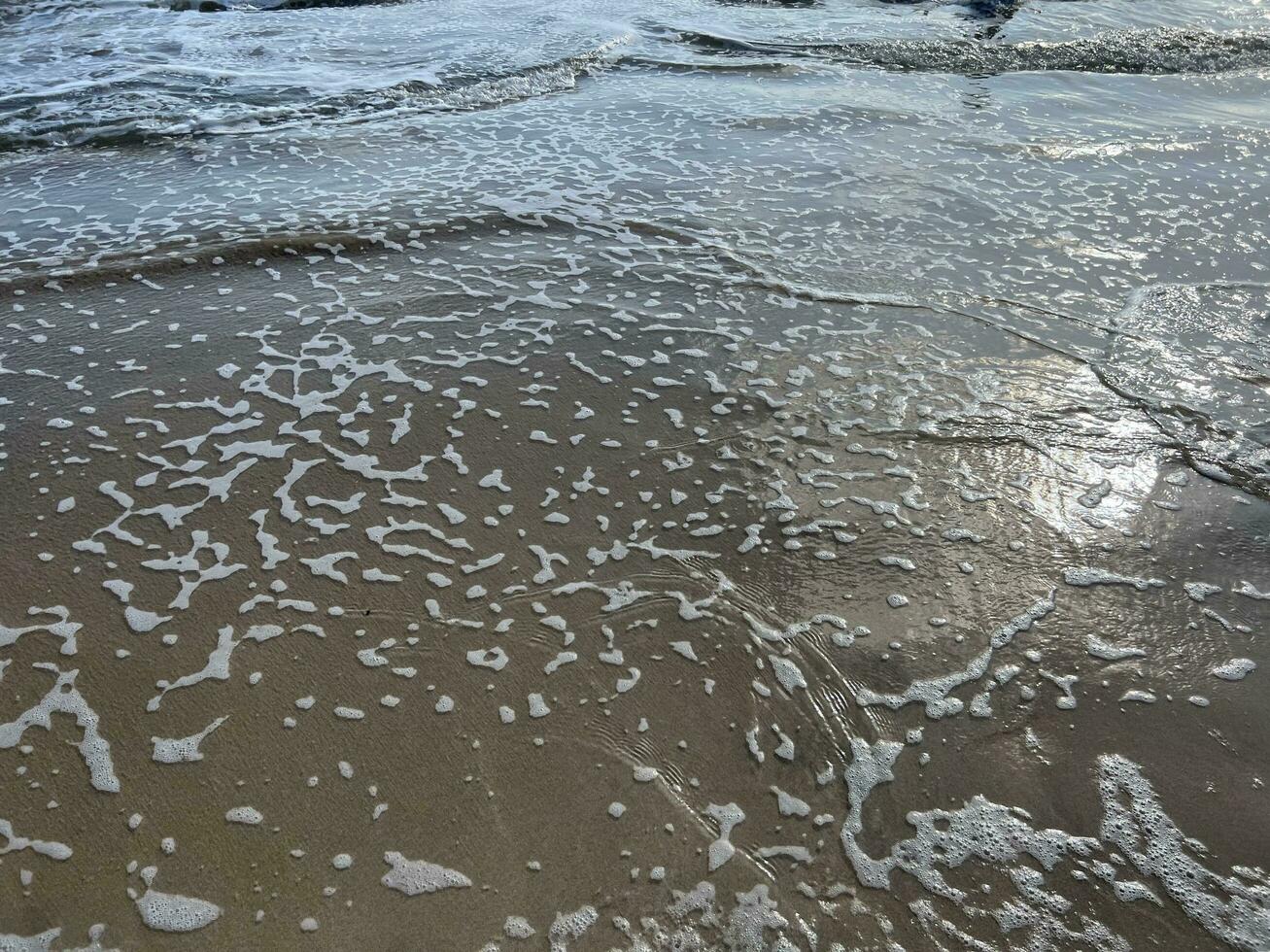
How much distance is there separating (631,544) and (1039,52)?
940cm

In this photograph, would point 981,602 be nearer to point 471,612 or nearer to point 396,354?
point 471,612

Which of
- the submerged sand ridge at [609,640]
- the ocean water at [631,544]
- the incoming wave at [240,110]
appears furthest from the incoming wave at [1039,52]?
the submerged sand ridge at [609,640]

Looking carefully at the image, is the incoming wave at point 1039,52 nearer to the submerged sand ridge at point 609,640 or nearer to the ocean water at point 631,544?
the ocean water at point 631,544

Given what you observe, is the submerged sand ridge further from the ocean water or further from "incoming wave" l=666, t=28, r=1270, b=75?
"incoming wave" l=666, t=28, r=1270, b=75

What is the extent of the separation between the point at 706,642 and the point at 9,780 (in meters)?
2.17

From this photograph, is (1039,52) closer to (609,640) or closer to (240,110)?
(240,110)

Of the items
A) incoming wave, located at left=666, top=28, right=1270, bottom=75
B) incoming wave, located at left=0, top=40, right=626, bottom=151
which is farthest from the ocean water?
incoming wave, located at left=666, top=28, right=1270, bottom=75

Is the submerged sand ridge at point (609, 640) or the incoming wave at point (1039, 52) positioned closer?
the submerged sand ridge at point (609, 640)

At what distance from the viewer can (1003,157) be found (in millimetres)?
6887

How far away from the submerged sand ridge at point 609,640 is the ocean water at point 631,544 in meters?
0.02

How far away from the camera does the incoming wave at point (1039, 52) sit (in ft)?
31.3

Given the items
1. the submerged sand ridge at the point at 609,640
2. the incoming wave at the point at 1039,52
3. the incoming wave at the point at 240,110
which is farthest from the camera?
the incoming wave at the point at 1039,52

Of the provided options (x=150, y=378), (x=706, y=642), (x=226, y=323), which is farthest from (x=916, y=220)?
(x=150, y=378)

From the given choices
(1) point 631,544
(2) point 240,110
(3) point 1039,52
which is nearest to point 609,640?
(1) point 631,544
